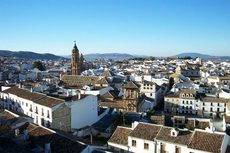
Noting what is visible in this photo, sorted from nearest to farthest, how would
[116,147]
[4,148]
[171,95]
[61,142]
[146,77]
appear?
[4,148]
[61,142]
[116,147]
[171,95]
[146,77]

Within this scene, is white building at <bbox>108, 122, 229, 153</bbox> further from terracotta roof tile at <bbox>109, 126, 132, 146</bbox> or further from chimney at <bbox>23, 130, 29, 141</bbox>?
chimney at <bbox>23, 130, 29, 141</bbox>

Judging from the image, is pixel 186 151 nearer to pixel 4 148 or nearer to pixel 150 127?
pixel 150 127

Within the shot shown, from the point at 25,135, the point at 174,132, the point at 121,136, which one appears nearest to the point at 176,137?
the point at 174,132

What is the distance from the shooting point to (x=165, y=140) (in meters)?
38.1

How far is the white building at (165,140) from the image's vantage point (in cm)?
3535

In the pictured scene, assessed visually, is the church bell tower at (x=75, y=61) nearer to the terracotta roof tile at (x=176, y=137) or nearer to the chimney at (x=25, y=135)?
the terracotta roof tile at (x=176, y=137)

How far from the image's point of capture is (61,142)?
3303cm

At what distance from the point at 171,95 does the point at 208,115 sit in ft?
35.1

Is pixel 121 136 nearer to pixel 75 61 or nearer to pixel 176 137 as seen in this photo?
pixel 176 137

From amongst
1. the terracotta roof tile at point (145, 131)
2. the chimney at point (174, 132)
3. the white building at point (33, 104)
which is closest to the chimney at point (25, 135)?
the terracotta roof tile at point (145, 131)

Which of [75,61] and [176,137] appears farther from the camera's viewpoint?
[75,61]

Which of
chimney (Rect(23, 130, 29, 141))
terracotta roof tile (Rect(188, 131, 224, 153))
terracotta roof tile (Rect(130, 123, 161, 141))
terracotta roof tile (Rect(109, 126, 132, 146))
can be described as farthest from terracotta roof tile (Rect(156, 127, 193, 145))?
chimney (Rect(23, 130, 29, 141))

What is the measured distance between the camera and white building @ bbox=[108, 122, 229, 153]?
35.3 m

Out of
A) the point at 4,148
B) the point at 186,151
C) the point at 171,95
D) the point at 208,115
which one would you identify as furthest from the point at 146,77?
the point at 4,148
